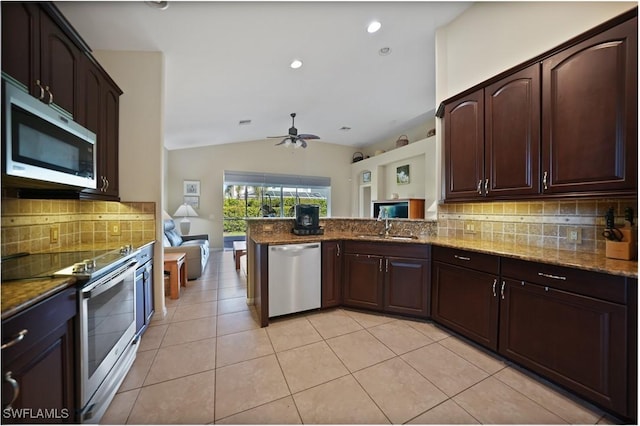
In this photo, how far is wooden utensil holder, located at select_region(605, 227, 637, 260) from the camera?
5.08 feet

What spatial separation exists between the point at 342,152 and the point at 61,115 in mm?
7379

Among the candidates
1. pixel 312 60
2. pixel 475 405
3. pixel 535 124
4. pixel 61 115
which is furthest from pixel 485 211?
pixel 61 115

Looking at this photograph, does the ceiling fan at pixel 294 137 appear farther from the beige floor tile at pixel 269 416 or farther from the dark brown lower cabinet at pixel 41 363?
the beige floor tile at pixel 269 416

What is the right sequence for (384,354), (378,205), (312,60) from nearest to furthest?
1. (384,354)
2. (312,60)
3. (378,205)

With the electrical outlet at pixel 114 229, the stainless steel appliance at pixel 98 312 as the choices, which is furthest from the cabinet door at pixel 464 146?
the electrical outlet at pixel 114 229

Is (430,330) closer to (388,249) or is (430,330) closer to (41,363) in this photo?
(388,249)

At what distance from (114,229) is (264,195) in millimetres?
5023

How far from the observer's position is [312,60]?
9.67 ft

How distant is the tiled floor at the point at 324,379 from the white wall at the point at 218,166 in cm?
464

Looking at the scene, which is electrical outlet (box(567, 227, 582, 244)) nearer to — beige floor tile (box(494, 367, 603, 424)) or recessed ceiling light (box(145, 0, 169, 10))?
beige floor tile (box(494, 367, 603, 424))

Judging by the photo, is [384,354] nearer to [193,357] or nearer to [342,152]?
[193,357]

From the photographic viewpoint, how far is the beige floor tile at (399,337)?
2.05m

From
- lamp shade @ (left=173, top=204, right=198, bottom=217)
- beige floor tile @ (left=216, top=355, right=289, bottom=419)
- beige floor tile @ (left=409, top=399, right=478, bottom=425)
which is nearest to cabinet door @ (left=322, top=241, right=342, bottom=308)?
beige floor tile @ (left=216, top=355, right=289, bottom=419)

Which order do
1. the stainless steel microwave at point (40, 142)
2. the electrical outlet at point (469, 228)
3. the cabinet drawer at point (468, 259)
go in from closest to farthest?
the stainless steel microwave at point (40, 142) → the cabinet drawer at point (468, 259) → the electrical outlet at point (469, 228)
